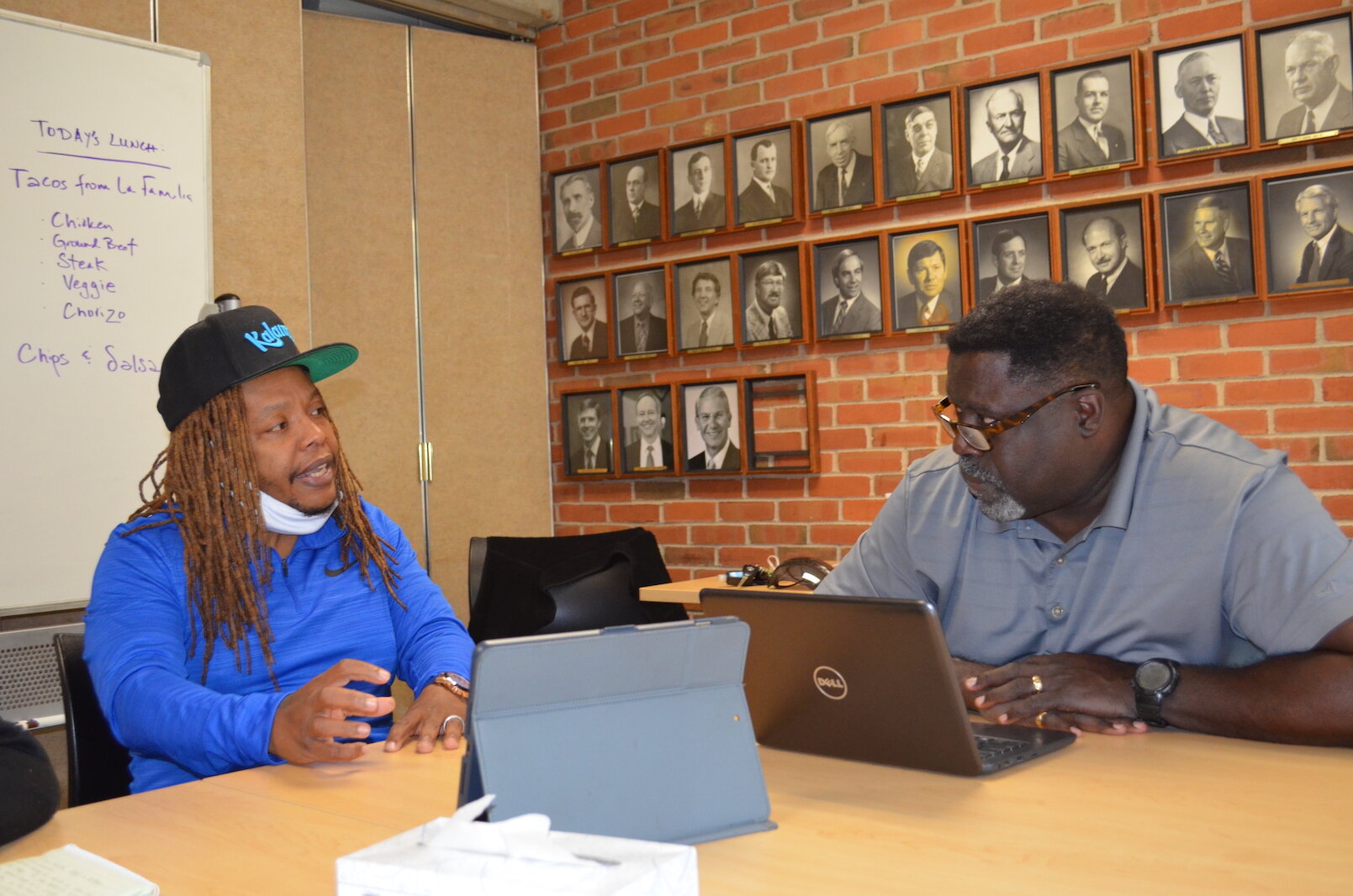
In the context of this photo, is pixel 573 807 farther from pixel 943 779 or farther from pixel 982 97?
pixel 982 97

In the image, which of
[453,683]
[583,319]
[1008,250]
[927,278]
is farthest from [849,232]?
[453,683]

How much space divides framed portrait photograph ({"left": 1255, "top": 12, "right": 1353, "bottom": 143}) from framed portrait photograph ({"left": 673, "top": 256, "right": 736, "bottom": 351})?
1.73m

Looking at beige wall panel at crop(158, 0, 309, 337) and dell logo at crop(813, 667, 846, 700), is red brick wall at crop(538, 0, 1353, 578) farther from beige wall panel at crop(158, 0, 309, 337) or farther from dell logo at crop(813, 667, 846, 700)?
dell logo at crop(813, 667, 846, 700)

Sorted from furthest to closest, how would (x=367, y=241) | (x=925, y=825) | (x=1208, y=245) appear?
1. (x=367, y=241)
2. (x=1208, y=245)
3. (x=925, y=825)

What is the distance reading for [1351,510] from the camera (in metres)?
3.10

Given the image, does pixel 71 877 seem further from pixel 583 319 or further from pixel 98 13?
pixel 583 319

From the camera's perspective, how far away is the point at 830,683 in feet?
4.72

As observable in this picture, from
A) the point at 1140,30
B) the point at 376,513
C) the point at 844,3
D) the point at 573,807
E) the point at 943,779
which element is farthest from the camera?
the point at 844,3

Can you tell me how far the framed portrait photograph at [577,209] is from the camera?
4.48 metres

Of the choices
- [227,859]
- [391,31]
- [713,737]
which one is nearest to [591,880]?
[713,737]

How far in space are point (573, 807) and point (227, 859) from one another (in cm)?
38

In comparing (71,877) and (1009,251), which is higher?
(1009,251)

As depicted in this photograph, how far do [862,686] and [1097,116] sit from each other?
2.54 metres

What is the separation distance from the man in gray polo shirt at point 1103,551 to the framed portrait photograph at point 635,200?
2.51m
